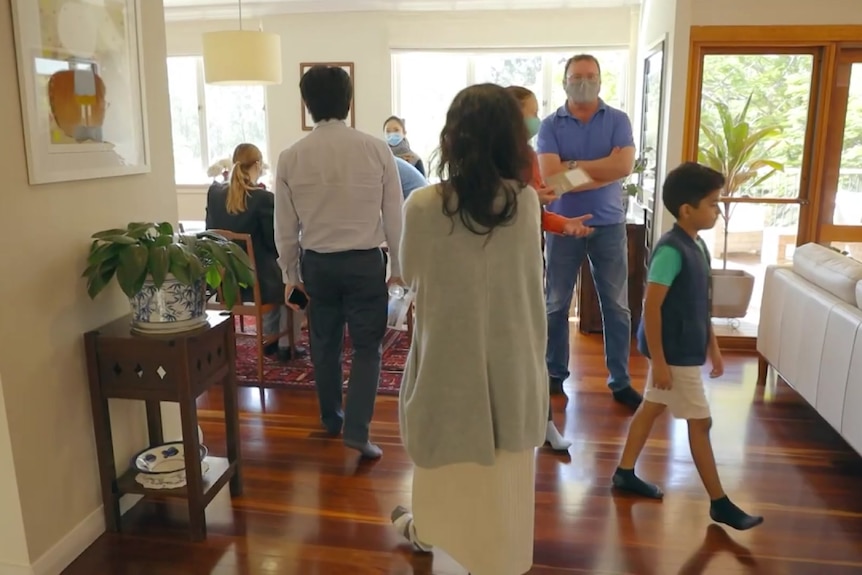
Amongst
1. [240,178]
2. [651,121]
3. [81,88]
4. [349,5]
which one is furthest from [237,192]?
[349,5]

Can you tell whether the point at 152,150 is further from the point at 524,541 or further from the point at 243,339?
the point at 243,339

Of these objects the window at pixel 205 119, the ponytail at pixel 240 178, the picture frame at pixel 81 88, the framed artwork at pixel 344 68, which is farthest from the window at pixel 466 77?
the picture frame at pixel 81 88

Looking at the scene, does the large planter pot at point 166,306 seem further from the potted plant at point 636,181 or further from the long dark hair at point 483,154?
the potted plant at point 636,181

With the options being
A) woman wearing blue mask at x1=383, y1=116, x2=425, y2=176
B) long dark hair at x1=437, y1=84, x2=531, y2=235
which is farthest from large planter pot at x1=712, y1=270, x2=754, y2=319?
long dark hair at x1=437, y1=84, x2=531, y2=235

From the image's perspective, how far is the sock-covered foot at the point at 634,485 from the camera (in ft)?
8.32

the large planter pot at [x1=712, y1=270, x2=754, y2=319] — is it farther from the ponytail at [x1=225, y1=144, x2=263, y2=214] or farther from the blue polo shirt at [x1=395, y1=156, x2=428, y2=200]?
the ponytail at [x1=225, y1=144, x2=263, y2=214]

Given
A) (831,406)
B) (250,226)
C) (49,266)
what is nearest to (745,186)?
(831,406)

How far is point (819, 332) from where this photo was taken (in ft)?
9.62

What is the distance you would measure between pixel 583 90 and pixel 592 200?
0.48 meters

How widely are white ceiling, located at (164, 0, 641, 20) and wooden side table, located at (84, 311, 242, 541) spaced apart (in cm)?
444

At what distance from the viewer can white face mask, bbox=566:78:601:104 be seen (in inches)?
122

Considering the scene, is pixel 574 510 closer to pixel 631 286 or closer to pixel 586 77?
pixel 586 77

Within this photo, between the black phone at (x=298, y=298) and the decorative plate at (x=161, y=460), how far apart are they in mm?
693

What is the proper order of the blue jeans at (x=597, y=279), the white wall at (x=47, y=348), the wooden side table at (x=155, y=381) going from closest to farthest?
the white wall at (x=47, y=348), the wooden side table at (x=155, y=381), the blue jeans at (x=597, y=279)
